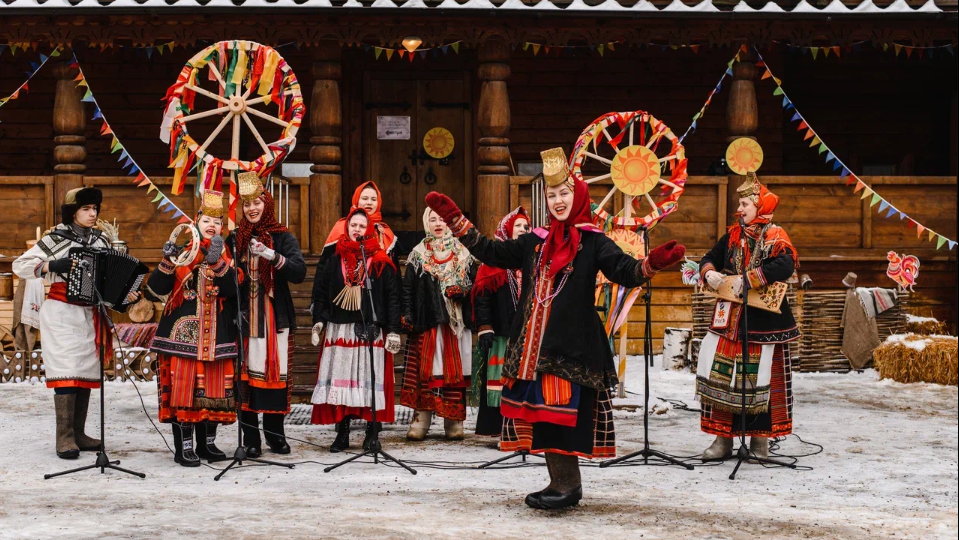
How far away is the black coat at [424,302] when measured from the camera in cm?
764

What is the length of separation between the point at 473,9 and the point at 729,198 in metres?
3.38

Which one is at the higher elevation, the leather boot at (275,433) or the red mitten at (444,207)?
the red mitten at (444,207)

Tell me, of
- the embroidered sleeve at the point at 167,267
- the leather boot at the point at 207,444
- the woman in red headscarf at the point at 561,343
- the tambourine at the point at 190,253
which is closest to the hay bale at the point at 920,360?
the woman in red headscarf at the point at 561,343

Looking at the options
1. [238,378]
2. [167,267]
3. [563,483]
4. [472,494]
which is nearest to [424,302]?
[238,378]

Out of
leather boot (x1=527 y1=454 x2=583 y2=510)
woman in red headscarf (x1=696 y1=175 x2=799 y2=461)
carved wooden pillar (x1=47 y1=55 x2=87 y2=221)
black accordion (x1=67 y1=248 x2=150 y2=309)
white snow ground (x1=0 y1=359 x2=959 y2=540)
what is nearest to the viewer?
white snow ground (x1=0 y1=359 x2=959 y2=540)

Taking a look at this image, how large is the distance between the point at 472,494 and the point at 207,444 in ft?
6.33

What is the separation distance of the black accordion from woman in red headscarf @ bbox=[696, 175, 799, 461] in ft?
12.2

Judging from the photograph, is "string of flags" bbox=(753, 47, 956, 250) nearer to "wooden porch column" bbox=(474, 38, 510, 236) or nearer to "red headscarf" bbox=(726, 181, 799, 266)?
"wooden porch column" bbox=(474, 38, 510, 236)

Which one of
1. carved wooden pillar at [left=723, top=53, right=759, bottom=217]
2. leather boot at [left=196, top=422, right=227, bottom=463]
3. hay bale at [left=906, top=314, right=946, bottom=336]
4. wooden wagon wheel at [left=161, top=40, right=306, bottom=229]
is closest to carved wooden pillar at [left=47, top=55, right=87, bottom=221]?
wooden wagon wheel at [left=161, top=40, right=306, bottom=229]

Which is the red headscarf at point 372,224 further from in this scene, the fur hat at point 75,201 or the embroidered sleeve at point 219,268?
the fur hat at point 75,201

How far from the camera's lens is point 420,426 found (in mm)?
7781

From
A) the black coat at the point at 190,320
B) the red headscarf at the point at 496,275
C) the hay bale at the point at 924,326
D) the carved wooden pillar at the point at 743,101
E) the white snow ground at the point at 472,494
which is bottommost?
the white snow ground at the point at 472,494

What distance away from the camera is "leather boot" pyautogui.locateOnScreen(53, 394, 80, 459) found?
275 inches

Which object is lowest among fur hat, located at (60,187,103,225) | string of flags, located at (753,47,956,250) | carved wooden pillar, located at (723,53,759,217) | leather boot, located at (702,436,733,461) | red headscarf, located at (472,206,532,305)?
leather boot, located at (702,436,733,461)
